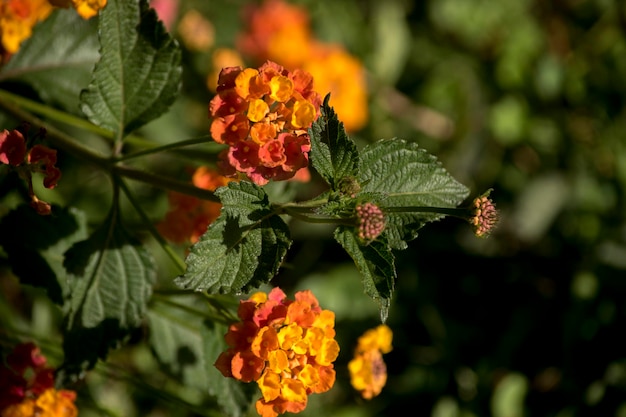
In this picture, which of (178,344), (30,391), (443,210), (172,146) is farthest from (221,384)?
(443,210)

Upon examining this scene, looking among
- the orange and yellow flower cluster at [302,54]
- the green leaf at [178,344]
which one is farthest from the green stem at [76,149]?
the orange and yellow flower cluster at [302,54]

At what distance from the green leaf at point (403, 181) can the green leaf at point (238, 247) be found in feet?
0.52

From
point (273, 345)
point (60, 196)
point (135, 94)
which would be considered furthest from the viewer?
point (60, 196)

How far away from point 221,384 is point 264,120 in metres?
0.52

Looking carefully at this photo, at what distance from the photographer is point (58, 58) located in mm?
1519

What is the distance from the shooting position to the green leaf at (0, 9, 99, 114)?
1491 mm

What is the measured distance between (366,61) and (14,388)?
1.92 meters

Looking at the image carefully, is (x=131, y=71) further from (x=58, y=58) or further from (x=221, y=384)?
(x=221, y=384)

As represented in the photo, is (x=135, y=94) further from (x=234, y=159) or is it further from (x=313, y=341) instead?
(x=313, y=341)

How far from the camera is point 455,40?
9.52 ft

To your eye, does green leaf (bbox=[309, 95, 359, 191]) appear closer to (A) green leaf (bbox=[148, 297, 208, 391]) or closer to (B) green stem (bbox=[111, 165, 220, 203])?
(B) green stem (bbox=[111, 165, 220, 203])

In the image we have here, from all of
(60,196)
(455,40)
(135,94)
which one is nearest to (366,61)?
(455,40)

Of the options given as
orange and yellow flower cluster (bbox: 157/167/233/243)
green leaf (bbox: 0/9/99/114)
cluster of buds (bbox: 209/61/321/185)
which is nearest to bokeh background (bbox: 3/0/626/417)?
green leaf (bbox: 0/9/99/114)

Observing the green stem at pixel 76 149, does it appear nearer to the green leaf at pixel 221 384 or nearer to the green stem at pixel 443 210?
the green leaf at pixel 221 384
